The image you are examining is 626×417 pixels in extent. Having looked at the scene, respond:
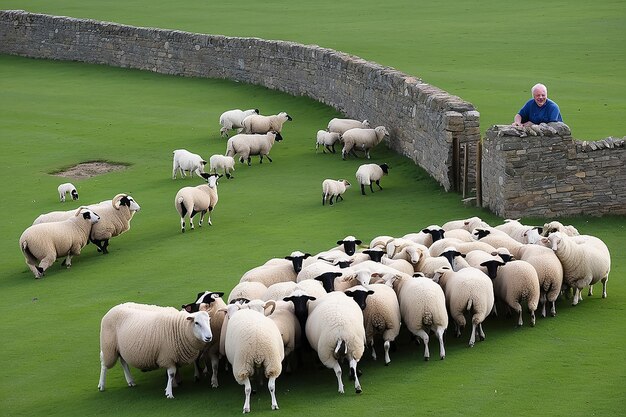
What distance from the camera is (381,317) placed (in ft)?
42.0

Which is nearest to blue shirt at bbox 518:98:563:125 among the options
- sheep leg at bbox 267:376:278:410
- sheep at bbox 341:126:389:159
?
sheep at bbox 341:126:389:159

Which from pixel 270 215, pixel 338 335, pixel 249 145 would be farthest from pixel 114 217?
pixel 338 335

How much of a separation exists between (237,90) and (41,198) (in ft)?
38.0

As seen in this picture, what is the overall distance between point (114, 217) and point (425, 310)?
8.54m

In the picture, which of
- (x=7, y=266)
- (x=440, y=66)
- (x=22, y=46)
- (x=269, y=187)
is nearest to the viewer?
(x=7, y=266)

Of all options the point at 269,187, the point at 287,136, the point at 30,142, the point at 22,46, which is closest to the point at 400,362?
the point at 269,187

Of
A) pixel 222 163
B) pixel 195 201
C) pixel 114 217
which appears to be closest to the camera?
pixel 114 217

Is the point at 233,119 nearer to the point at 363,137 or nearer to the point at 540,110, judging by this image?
the point at 363,137

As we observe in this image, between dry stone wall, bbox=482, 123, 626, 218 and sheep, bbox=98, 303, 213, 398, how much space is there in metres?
7.89

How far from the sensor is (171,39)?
123 ft

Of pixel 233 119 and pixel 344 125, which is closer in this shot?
→ pixel 344 125

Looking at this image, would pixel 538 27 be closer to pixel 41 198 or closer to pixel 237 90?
pixel 237 90

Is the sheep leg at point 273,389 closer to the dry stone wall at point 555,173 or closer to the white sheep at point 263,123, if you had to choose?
the dry stone wall at point 555,173

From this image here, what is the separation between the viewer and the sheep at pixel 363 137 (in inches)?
963
